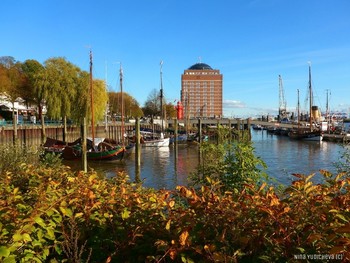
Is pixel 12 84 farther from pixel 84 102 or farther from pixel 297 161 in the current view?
pixel 297 161

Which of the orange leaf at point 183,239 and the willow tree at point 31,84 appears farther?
the willow tree at point 31,84

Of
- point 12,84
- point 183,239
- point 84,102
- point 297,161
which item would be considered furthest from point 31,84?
point 183,239

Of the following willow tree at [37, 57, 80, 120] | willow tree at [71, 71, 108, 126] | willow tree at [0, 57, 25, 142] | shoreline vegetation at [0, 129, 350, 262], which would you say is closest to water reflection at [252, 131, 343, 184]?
shoreline vegetation at [0, 129, 350, 262]

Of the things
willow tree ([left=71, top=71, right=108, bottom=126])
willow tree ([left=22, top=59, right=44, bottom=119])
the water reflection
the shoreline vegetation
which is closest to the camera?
the shoreline vegetation

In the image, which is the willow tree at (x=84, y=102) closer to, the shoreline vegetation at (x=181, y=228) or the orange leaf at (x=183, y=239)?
the shoreline vegetation at (x=181, y=228)

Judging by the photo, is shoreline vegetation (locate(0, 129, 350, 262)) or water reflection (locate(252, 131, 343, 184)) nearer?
shoreline vegetation (locate(0, 129, 350, 262))

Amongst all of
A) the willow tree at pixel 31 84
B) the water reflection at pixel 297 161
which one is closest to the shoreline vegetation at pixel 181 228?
the water reflection at pixel 297 161

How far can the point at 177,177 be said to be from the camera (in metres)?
24.8

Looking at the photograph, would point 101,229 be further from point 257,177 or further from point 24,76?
point 24,76

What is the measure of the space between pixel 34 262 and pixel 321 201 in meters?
2.47

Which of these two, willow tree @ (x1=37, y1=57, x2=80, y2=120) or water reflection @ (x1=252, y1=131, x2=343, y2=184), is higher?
willow tree @ (x1=37, y1=57, x2=80, y2=120)

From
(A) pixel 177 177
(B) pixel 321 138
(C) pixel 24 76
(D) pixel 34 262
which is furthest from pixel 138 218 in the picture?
(B) pixel 321 138

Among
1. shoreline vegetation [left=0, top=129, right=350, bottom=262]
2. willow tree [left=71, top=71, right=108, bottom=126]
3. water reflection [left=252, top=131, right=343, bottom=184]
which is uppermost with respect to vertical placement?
willow tree [left=71, top=71, right=108, bottom=126]

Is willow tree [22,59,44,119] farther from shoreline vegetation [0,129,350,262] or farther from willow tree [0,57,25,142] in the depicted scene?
shoreline vegetation [0,129,350,262]
